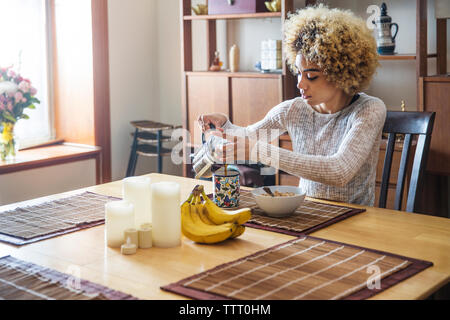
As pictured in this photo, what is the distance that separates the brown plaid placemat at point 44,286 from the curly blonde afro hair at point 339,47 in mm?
1168

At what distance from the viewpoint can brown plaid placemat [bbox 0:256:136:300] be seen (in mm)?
1200

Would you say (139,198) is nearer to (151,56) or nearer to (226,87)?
(226,87)

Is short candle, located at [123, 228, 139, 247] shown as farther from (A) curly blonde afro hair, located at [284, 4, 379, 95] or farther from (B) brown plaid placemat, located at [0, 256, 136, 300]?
(A) curly blonde afro hair, located at [284, 4, 379, 95]

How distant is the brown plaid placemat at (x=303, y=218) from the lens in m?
1.65

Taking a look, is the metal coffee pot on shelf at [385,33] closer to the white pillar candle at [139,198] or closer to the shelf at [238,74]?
the shelf at [238,74]

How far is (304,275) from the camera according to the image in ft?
4.26

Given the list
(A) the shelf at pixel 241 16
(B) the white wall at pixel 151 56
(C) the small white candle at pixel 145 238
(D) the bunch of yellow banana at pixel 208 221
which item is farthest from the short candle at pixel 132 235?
(B) the white wall at pixel 151 56

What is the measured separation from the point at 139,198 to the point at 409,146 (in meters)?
0.91

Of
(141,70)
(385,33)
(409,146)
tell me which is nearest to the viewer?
(409,146)

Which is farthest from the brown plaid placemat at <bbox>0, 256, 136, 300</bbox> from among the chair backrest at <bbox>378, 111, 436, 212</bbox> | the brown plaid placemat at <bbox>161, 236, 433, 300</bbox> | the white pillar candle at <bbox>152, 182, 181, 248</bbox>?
the chair backrest at <bbox>378, 111, 436, 212</bbox>

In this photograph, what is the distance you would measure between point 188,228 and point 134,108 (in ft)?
9.12

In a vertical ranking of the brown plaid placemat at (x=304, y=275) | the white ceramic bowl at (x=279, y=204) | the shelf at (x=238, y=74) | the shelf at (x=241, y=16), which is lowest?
the brown plaid placemat at (x=304, y=275)

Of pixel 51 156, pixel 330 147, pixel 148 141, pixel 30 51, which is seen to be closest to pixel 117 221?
pixel 330 147

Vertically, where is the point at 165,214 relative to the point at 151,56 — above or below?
below
